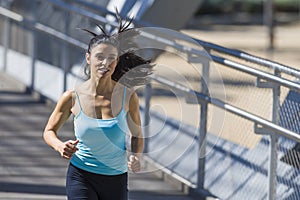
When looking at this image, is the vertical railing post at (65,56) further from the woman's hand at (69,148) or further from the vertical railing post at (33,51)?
the woman's hand at (69,148)

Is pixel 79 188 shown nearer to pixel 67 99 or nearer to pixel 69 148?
pixel 69 148

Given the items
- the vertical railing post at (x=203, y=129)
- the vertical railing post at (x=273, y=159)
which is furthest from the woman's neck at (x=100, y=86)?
the vertical railing post at (x=203, y=129)

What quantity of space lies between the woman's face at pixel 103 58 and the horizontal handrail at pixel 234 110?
183 centimetres

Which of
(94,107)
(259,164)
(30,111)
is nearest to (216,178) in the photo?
(259,164)

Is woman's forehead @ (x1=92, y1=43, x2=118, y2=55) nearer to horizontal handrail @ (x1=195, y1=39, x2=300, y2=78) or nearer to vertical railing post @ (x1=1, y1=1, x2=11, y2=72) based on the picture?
horizontal handrail @ (x1=195, y1=39, x2=300, y2=78)

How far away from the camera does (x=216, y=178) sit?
824 centimetres

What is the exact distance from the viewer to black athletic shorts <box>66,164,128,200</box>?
5.49 m

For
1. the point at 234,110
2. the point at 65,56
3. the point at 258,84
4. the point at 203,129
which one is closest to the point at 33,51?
the point at 65,56

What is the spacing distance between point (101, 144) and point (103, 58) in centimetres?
52

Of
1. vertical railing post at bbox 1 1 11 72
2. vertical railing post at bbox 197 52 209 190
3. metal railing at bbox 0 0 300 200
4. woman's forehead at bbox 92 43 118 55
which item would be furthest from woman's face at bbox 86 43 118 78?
vertical railing post at bbox 1 1 11 72

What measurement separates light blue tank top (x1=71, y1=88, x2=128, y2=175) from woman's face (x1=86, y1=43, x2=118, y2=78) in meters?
0.24

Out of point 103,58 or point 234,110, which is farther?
point 234,110

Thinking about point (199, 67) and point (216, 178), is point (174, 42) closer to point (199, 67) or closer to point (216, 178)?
point (199, 67)

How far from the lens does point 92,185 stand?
5516 millimetres
